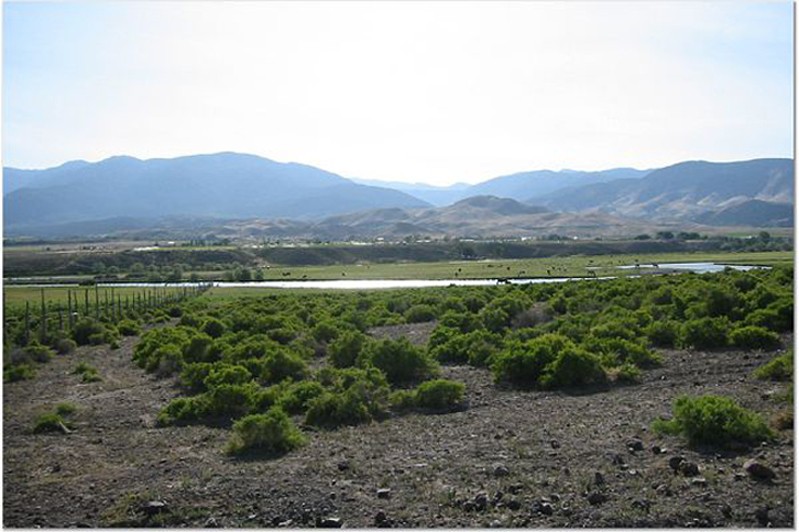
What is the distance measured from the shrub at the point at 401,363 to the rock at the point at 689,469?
10.3 m

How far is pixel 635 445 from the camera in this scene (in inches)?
457

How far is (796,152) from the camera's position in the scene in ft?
31.1

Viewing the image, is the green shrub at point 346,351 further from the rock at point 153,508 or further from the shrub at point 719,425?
the rock at point 153,508

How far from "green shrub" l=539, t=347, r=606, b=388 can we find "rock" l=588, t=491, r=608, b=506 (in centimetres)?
801

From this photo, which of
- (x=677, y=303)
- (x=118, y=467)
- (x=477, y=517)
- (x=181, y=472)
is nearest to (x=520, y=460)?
(x=477, y=517)

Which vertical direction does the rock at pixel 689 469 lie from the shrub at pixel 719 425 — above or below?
below

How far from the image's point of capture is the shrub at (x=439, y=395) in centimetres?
1664

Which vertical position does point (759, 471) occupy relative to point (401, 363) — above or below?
above

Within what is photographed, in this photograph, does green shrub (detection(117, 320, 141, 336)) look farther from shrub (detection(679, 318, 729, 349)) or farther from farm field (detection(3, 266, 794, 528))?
shrub (detection(679, 318, 729, 349))

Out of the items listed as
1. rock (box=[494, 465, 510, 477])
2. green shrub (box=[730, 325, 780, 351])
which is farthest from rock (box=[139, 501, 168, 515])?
green shrub (box=[730, 325, 780, 351])

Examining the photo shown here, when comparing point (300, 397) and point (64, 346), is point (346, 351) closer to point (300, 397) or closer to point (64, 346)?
point (300, 397)

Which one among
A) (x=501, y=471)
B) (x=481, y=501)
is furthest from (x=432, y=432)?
(x=481, y=501)

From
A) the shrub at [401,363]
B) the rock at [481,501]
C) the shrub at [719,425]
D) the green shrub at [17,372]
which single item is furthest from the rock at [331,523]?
the green shrub at [17,372]

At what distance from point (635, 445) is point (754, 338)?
10.1 metres
